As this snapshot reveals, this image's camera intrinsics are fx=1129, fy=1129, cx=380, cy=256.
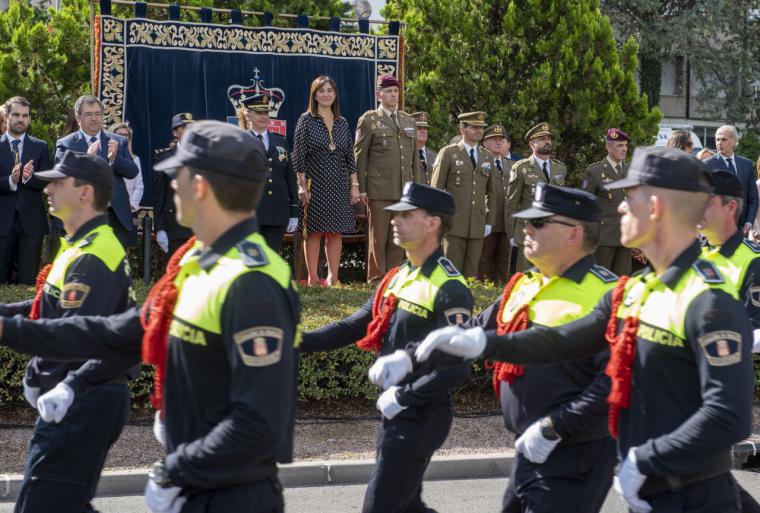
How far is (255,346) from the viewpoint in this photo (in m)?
3.12

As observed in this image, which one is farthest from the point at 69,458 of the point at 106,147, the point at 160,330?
the point at 106,147

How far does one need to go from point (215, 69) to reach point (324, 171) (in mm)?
2700

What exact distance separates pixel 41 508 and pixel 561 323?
222 centimetres

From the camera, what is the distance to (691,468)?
3.51 metres

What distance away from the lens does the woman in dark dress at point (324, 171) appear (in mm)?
11727

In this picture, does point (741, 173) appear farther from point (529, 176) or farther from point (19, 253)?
point (19, 253)

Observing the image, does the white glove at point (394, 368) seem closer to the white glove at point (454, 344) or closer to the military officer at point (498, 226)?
the white glove at point (454, 344)

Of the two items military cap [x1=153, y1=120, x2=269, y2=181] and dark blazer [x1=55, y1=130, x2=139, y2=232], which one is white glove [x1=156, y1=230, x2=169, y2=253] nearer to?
dark blazer [x1=55, y1=130, x2=139, y2=232]

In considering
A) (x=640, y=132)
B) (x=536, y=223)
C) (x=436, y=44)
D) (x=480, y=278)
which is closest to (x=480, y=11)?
(x=436, y=44)

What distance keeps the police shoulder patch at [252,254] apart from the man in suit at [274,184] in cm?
785

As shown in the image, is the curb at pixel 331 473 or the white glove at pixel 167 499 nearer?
the white glove at pixel 167 499

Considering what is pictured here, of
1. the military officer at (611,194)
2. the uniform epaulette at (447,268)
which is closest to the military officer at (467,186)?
the military officer at (611,194)

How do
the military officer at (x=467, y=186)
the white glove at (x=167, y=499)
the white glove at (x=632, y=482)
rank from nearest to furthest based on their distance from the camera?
1. the white glove at (x=167, y=499)
2. the white glove at (x=632, y=482)
3. the military officer at (x=467, y=186)

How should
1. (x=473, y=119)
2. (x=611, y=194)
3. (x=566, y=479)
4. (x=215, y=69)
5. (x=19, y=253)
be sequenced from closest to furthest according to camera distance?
1. (x=566, y=479)
2. (x=19, y=253)
3. (x=473, y=119)
4. (x=611, y=194)
5. (x=215, y=69)
